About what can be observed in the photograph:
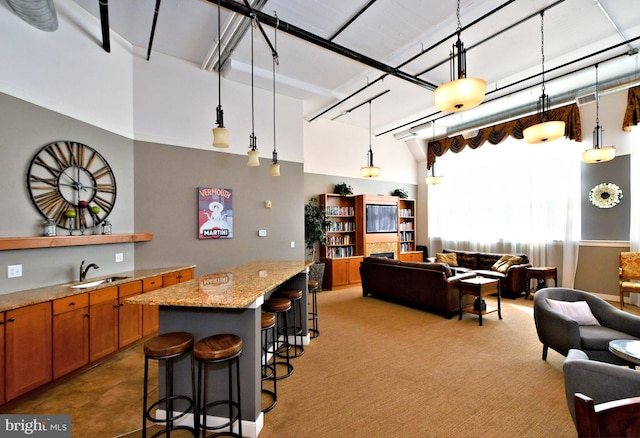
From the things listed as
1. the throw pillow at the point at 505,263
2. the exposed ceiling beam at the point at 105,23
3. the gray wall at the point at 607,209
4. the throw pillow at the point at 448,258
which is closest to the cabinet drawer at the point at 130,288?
the exposed ceiling beam at the point at 105,23

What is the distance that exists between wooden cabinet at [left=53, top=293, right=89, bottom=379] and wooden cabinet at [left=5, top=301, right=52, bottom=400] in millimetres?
62

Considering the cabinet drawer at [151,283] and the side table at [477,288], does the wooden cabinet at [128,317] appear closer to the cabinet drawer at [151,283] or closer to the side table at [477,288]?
the cabinet drawer at [151,283]

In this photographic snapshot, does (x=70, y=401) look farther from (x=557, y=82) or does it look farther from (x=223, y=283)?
(x=557, y=82)

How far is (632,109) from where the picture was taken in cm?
533

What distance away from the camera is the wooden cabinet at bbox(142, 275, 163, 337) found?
3895 millimetres

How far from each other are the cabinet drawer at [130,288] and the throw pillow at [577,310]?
4.87 m

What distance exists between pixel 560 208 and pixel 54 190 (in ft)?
28.8

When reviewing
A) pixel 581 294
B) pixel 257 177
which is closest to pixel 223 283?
pixel 257 177

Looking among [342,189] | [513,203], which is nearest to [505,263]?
[513,203]

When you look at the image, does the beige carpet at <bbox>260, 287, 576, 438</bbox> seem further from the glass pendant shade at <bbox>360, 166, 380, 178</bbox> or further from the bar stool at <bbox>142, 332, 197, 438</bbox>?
the glass pendant shade at <bbox>360, 166, 380, 178</bbox>

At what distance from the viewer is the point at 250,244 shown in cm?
548

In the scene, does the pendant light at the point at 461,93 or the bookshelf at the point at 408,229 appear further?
the bookshelf at the point at 408,229

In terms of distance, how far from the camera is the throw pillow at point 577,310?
10.4 ft

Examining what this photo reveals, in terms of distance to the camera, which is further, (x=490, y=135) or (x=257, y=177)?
(x=490, y=135)
